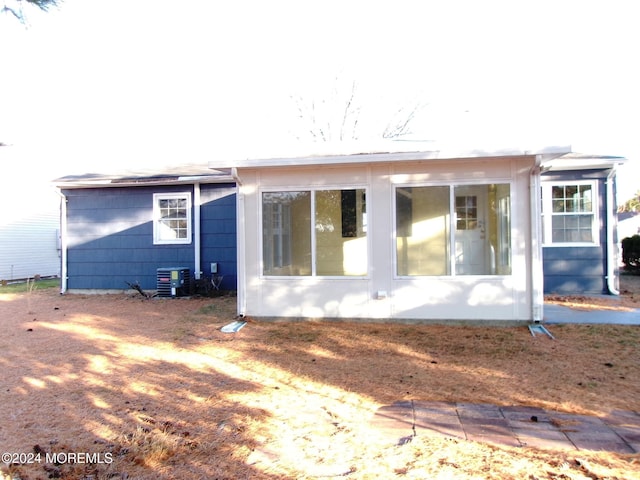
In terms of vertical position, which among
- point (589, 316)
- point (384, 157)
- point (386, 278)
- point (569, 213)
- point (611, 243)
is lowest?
point (589, 316)

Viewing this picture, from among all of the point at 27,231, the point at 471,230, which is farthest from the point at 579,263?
the point at 27,231

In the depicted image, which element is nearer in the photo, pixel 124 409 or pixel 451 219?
pixel 124 409

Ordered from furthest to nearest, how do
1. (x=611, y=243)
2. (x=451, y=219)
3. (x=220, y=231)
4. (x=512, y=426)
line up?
(x=220, y=231), (x=611, y=243), (x=451, y=219), (x=512, y=426)

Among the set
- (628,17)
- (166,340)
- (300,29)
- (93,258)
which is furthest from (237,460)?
(300,29)

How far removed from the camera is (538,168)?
691 cm

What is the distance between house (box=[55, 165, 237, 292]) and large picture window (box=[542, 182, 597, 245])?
7.20m

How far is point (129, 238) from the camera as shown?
38.6 feet

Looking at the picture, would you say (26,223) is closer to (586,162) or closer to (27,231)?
(27,231)

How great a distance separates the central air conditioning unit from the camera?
10898 mm

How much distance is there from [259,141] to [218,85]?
4228 millimetres

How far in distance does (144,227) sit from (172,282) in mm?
1814

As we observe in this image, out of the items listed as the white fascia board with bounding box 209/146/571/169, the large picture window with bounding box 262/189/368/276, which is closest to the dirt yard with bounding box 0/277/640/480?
the large picture window with bounding box 262/189/368/276

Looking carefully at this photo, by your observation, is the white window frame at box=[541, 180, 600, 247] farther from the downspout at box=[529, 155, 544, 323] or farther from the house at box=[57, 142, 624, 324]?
the downspout at box=[529, 155, 544, 323]

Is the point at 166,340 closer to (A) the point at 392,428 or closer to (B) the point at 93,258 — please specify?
(A) the point at 392,428
